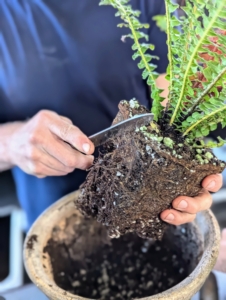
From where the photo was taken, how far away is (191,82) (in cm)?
47

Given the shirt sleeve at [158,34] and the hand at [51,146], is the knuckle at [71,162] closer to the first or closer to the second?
the hand at [51,146]

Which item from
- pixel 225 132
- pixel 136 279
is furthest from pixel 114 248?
pixel 225 132

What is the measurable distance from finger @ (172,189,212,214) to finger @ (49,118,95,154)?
15 cm

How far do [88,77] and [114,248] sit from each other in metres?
0.36

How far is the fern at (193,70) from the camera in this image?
15.6 inches

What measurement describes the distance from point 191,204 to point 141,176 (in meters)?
0.09

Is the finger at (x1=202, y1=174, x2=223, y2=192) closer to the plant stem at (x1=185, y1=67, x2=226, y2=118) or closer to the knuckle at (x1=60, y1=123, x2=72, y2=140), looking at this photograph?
the plant stem at (x1=185, y1=67, x2=226, y2=118)

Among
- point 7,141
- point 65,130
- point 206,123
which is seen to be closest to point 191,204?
point 206,123

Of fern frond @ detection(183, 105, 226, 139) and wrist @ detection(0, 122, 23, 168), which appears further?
wrist @ detection(0, 122, 23, 168)

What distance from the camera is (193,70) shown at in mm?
427

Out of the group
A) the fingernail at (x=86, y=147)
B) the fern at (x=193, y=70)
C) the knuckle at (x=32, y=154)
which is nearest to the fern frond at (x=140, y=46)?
the fern at (x=193, y=70)

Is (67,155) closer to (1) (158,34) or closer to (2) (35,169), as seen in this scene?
(2) (35,169)

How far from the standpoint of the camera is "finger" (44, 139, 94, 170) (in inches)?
21.8

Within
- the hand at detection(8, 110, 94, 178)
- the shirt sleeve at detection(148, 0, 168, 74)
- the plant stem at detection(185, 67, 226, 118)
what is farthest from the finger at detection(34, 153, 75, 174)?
the shirt sleeve at detection(148, 0, 168, 74)
